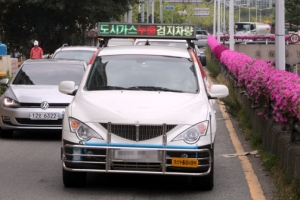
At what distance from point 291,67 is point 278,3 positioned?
1874 inches

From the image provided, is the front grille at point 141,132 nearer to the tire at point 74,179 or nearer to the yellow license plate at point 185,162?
the yellow license plate at point 185,162

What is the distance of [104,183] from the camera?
1013 centimetres

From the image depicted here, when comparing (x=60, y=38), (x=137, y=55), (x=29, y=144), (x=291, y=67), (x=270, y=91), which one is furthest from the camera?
(x=291, y=67)

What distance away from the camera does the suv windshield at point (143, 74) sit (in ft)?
33.6

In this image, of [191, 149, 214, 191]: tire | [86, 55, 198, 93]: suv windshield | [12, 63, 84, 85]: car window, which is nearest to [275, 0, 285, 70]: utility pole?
[12, 63, 84, 85]: car window

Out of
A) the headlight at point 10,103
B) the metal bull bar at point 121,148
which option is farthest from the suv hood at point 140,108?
the headlight at point 10,103

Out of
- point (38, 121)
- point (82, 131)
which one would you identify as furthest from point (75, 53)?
point (82, 131)

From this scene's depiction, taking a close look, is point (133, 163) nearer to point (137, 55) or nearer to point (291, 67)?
point (137, 55)

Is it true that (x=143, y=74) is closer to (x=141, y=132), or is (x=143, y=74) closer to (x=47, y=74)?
(x=141, y=132)

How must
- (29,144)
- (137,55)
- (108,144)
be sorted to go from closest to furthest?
(108,144)
(137,55)
(29,144)

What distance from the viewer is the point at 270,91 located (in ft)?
39.3

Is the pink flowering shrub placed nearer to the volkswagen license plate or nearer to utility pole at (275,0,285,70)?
utility pole at (275,0,285,70)

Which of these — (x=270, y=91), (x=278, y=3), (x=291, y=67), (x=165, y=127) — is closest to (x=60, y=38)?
(x=291, y=67)

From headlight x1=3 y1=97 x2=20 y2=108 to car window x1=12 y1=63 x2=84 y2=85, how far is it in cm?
94
